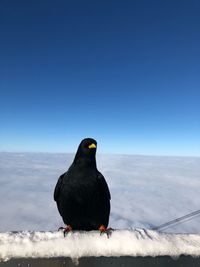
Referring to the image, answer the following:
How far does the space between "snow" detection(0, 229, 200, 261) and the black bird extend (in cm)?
235

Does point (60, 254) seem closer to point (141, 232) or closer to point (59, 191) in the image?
point (141, 232)

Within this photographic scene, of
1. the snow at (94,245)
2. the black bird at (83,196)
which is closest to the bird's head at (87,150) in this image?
the black bird at (83,196)

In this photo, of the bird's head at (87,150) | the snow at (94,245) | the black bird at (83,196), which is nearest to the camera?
the snow at (94,245)

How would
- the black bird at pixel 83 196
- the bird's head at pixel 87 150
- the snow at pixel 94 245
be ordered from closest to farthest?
the snow at pixel 94 245 < the black bird at pixel 83 196 < the bird's head at pixel 87 150

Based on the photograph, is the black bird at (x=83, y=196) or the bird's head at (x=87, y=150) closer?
the black bird at (x=83, y=196)

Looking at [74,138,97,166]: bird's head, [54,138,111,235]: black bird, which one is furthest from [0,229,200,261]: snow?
[74,138,97,166]: bird's head

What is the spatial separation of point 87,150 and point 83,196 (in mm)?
884

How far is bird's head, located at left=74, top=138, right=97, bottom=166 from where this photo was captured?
5.33 m

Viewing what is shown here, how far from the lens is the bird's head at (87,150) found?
533 cm

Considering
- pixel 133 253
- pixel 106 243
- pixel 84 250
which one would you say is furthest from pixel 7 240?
pixel 133 253

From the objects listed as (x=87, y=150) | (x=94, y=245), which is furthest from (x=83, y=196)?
(x=94, y=245)

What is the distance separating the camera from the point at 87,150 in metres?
5.55

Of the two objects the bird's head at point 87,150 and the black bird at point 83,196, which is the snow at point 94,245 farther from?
the bird's head at point 87,150

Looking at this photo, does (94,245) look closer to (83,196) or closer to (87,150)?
(83,196)
